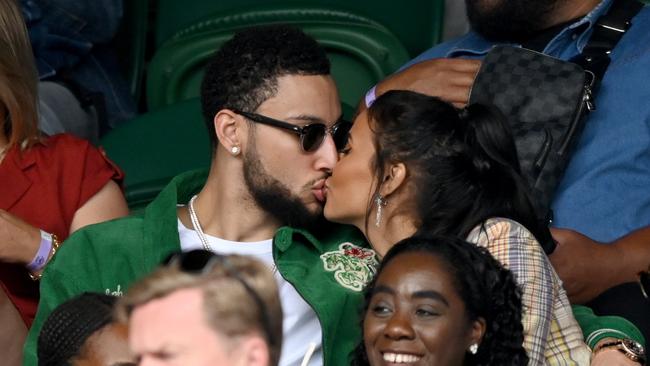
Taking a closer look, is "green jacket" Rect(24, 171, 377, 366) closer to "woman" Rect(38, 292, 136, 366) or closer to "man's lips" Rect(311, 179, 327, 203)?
"man's lips" Rect(311, 179, 327, 203)

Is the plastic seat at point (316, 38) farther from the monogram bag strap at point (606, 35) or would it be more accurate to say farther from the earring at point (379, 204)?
the earring at point (379, 204)

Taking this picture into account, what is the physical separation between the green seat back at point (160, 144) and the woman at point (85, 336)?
1.53 meters

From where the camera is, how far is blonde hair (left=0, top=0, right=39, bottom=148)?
3.63 meters

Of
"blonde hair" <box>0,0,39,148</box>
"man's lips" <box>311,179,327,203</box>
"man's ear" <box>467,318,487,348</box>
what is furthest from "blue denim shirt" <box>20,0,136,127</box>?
"man's ear" <box>467,318,487,348</box>

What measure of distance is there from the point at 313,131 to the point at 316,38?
137 centimetres

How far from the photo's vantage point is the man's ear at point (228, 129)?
3.54 m

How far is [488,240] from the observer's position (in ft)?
10.1

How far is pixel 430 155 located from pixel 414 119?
0.10 meters

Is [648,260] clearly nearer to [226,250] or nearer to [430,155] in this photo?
[430,155]

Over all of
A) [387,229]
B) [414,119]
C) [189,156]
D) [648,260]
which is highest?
[414,119]

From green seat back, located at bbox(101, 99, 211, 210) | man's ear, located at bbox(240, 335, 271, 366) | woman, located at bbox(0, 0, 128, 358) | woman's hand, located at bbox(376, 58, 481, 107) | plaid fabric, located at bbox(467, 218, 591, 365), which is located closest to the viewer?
man's ear, located at bbox(240, 335, 271, 366)

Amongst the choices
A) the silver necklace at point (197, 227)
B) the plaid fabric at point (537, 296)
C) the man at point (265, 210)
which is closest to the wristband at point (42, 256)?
the man at point (265, 210)

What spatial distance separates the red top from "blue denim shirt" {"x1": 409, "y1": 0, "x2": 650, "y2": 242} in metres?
1.19

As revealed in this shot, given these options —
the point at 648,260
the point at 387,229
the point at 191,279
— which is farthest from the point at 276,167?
the point at 191,279
